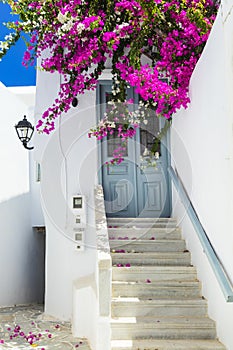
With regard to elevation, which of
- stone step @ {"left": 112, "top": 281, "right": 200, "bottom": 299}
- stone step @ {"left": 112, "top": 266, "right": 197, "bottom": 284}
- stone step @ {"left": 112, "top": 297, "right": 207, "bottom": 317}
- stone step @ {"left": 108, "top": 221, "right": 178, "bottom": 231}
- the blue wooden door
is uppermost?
the blue wooden door

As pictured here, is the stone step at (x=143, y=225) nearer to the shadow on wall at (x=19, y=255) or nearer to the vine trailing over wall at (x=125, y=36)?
the vine trailing over wall at (x=125, y=36)

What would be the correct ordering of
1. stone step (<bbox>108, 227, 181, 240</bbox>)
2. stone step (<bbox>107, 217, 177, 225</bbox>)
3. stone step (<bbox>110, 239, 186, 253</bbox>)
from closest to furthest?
stone step (<bbox>110, 239, 186, 253</bbox>) < stone step (<bbox>108, 227, 181, 240</bbox>) < stone step (<bbox>107, 217, 177, 225</bbox>)

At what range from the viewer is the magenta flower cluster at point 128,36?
228 inches

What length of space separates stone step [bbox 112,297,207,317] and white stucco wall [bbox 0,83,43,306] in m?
4.11

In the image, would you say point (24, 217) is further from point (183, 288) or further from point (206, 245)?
point (206, 245)

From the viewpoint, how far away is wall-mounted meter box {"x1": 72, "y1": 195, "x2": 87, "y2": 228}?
7105 millimetres

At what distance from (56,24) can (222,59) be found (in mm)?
2960

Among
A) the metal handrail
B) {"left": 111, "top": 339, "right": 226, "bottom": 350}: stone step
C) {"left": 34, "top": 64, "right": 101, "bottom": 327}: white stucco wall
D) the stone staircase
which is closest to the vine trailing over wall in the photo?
{"left": 34, "top": 64, "right": 101, "bottom": 327}: white stucco wall

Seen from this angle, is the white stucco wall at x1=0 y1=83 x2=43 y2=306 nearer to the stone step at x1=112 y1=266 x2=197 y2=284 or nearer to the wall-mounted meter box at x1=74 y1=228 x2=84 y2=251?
the wall-mounted meter box at x1=74 y1=228 x2=84 y2=251

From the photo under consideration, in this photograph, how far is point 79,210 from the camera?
710cm

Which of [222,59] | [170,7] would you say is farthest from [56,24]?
[222,59]

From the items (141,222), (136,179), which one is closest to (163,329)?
(141,222)

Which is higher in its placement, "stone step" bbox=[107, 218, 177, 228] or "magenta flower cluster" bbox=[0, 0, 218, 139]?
"magenta flower cluster" bbox=[0, 0, 218, 139]

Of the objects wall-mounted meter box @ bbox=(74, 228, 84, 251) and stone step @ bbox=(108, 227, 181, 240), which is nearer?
stone step @ bbox=(108, 227, 181, 240)
